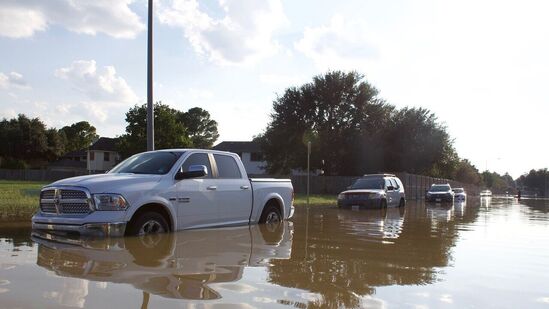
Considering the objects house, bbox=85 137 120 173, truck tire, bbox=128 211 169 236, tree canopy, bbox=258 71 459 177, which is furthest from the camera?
house, bbox=85 137 120 173

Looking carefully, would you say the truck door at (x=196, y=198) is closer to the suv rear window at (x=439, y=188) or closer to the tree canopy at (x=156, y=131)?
the suv rear window at (x=439, y=188)

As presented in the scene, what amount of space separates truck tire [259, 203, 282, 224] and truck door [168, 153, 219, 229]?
5.72 feet

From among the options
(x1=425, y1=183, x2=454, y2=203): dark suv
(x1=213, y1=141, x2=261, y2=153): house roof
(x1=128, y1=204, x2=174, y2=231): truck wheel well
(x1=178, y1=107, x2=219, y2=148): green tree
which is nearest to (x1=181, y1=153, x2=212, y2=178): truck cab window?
(x1=128, y1=204, x2=174, y2=231): truck wheel well

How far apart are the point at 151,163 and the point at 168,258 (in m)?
2.65

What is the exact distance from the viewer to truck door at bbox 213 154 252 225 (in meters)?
9.98

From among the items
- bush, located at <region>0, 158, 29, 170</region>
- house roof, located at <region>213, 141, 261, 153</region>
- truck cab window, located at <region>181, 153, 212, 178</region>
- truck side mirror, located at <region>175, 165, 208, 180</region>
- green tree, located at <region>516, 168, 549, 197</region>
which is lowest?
green tree, located at <region>516, 168, 549, 197</region>

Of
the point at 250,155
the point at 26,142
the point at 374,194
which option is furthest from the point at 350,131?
the point at 26,142

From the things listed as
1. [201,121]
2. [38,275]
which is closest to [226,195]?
[38,275]

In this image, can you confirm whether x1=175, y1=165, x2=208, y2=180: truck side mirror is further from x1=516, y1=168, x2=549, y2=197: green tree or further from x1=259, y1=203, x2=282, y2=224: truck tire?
x1=516, y1=168, x2=549, y2=197: green tree

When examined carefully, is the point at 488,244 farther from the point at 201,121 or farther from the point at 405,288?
the point at 201,121

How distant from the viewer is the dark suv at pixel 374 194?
2156 cm

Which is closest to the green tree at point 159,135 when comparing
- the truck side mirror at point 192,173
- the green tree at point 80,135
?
the truck side mirror at point 192,173

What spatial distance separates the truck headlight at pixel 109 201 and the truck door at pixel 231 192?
7.26ft

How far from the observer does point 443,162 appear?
5122 centimetres
